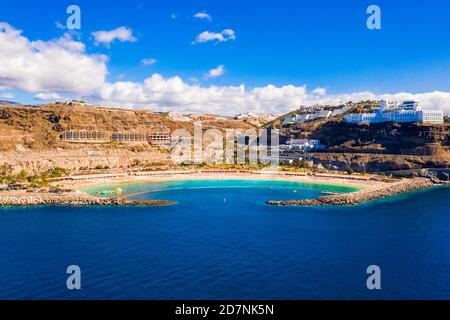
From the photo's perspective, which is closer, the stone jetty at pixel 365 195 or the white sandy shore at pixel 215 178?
the stone jetty at pixel 365 195

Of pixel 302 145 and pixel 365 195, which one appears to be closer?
pixel 365 195

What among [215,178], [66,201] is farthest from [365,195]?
[66,201]

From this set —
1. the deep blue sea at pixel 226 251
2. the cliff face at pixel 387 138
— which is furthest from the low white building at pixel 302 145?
the deep blue sea at pixel 226 251

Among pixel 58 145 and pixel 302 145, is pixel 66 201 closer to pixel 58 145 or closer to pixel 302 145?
pixel 58 145

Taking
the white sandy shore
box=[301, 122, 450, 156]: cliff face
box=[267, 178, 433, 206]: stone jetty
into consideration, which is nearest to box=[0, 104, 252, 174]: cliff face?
the white sandy shore

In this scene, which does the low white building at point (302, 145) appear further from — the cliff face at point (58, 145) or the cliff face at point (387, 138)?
the cliff face at point (58, 145)

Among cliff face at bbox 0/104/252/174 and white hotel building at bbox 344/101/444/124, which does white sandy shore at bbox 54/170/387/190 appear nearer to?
cliff face at bbox 0/104/252/174
